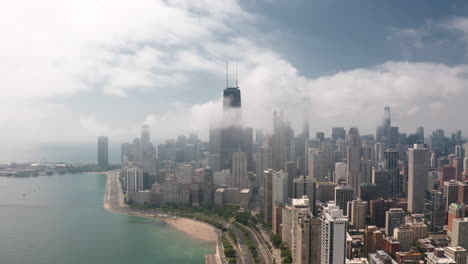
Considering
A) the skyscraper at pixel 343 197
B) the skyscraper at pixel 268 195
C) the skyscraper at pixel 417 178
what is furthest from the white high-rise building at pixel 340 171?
the skyscraper at pixel 268 195

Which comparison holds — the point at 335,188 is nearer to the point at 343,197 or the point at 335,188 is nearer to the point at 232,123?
the point at 343,197

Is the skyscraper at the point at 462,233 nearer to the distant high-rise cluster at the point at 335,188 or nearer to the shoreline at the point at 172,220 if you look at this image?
the distant high-rise cluster at the point at 335,188

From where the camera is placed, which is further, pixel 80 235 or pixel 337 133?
pixel 337 133

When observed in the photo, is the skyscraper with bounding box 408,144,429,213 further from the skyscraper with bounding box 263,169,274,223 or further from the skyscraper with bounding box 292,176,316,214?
the skyscraper with bounding box 263,169,274,223

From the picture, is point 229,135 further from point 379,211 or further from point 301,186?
point 379,211

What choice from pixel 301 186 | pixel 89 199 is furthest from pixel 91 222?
pixel 301 186

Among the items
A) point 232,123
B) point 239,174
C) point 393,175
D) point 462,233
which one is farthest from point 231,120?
point 462,233
